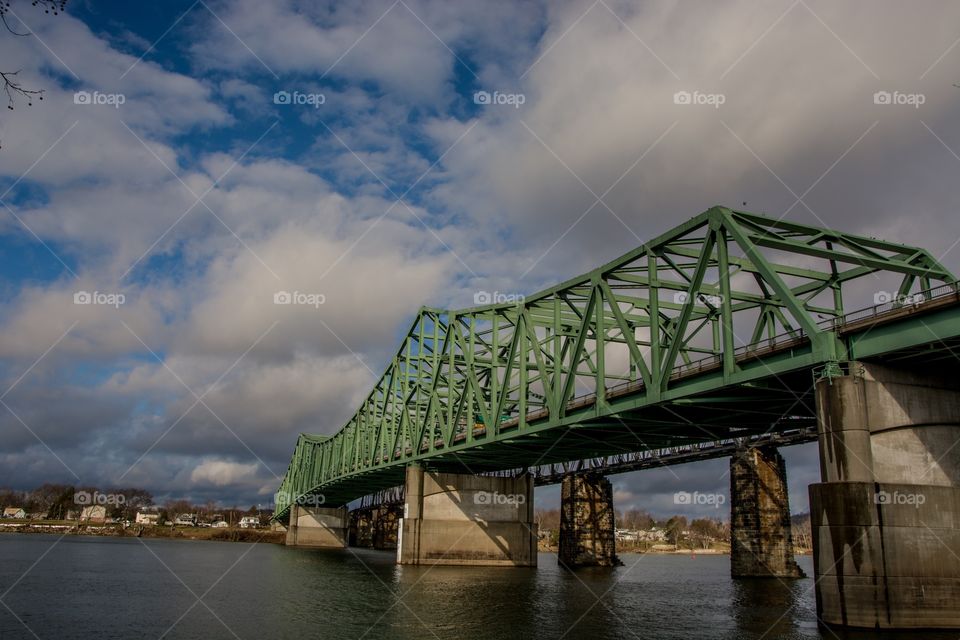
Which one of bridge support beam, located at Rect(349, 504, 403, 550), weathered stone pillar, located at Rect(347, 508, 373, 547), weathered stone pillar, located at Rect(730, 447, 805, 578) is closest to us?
weathered stone pillar, located at Rect(730, 447, 805, 578)

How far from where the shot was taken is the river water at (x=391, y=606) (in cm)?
3375

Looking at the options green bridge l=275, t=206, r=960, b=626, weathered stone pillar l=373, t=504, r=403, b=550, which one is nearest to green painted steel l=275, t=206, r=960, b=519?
green bridge l=275, t=206, r=960, b=626

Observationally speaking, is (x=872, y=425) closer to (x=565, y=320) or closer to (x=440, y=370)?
(x=565, y=320)

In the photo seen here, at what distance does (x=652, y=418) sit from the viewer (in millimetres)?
48500

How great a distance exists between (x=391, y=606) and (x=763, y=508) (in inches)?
1687

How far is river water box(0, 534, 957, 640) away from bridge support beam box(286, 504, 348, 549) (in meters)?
105

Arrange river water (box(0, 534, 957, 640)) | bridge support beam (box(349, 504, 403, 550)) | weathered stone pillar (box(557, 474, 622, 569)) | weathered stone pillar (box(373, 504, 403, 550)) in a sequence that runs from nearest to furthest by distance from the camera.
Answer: river water (box(0, 534, 957, 640)) < weathered stone pillar (box(557, 474, 622, 569)) < weathered stone pillar (box(373, 504, 403, 550)) < bridge support beam (box(349, 504, 403, 550))

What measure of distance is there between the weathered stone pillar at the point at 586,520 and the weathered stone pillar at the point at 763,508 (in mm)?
20453

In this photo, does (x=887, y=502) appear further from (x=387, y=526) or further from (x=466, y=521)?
(x=387, y=526)

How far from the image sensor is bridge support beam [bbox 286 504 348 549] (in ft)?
570

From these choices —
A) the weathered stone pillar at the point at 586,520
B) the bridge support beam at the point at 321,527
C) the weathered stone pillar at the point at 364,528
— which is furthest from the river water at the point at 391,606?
the weathered stone pillar at the point at 364,528

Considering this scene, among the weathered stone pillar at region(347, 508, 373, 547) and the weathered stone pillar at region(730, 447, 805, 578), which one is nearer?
the weathered stone pillar at region(730, 447, 805, 578)

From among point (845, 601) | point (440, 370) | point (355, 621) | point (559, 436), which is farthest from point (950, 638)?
point (440, 370)

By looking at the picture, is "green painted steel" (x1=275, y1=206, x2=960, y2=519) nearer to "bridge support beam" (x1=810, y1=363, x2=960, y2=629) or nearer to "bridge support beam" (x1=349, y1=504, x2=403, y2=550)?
"bridge support beam" (x1=810, y1=363, x2=960, y2=629)
